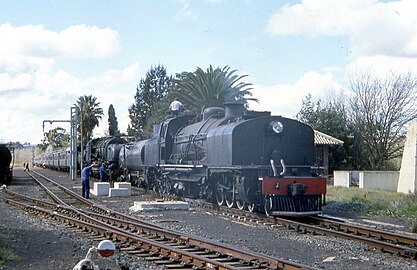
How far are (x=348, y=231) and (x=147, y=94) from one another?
88459 mm

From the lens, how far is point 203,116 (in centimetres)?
2084

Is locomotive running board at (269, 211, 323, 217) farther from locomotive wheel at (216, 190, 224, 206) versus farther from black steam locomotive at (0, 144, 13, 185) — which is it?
black steam locomotive at (0, 144, 13, 185)

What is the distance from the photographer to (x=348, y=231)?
13.0 m

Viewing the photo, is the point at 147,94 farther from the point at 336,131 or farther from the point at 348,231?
the point at 348,231

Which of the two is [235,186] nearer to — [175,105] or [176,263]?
[176,263]

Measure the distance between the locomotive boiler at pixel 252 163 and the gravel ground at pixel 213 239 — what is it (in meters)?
1.11


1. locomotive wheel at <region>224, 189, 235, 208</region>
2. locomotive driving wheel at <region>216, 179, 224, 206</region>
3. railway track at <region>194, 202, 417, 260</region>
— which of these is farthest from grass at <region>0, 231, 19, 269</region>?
locomotive driving wheel at <region>216, 179, 224, 206</region>

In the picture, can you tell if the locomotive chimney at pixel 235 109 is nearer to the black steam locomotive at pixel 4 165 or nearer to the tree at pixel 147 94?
the black steam locomotive at pixel 4 165

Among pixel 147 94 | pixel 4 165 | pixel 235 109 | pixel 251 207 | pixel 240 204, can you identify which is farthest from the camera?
pixel 147 94

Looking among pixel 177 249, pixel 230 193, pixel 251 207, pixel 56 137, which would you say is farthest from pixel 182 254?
pixel 56 137

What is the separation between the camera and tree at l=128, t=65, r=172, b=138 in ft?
320

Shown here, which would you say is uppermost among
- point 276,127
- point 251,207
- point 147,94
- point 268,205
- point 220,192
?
point 147,94

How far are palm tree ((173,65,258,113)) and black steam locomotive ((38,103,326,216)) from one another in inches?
962

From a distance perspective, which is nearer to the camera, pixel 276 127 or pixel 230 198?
pixel 276 127
